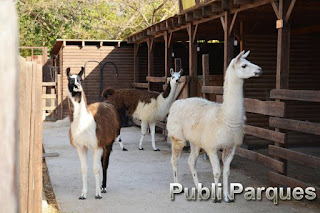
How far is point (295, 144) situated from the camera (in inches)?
456

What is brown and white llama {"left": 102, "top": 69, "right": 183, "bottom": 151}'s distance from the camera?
443 inches

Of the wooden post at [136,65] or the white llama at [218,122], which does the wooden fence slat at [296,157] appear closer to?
the white llama at [218,122]

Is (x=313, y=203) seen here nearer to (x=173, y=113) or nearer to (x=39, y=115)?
(x=173, y=113)

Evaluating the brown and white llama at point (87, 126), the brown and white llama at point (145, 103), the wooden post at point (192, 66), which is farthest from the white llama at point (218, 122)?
the brown and white llama at point (145, 103)

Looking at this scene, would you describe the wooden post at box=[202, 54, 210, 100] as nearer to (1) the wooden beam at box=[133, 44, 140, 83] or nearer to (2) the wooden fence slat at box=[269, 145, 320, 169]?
(2) the wooden fence slat at box=[269, 145, 320, 169]

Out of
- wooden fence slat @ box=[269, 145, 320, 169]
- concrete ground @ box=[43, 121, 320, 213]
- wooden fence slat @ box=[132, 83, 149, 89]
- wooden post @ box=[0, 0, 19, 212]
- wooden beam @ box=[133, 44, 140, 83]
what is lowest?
concrete ground @ box=[43, 121, 320, 213]

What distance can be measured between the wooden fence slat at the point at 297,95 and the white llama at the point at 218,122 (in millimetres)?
608

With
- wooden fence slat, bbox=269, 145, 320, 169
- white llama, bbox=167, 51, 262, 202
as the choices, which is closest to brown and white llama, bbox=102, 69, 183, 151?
white llama, bbox=167, 51, 262, 202

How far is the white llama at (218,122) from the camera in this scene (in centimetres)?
592

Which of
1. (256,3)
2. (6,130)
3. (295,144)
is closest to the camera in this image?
(6,130)

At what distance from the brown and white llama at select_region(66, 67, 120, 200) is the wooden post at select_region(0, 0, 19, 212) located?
16.7 ft

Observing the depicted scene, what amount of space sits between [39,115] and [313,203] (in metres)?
3.70

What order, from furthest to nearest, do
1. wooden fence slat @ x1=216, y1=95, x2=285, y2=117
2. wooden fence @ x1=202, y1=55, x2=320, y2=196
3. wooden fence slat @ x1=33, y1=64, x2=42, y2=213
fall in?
wooden fence slat @ x1=216, y1=95, x2=285, y2=117, wooden fence @ x1=202, y1=55, x2=320, y2=196, wooden fence slat @ x1=33, y1=64, x2=42, y2=213

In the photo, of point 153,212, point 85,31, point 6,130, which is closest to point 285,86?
point 153,212
